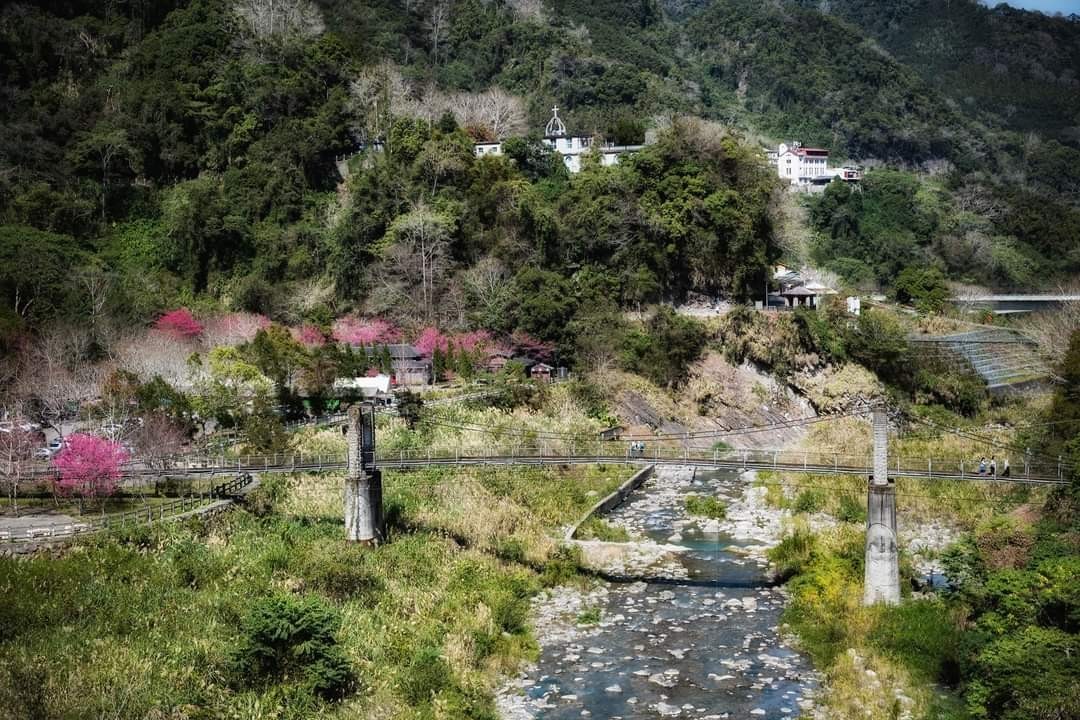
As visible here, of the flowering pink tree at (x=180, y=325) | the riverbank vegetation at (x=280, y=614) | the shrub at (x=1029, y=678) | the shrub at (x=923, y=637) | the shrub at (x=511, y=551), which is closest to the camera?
the shrub at (x=1029, y=678)

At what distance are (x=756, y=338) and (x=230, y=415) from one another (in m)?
24.2

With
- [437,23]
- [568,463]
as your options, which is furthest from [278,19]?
[568,463]

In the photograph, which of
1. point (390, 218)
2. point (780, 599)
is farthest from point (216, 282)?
point (780, 599)

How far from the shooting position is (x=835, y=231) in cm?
7250

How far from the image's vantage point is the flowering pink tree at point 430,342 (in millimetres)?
41562

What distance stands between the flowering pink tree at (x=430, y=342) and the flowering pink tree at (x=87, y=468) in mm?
17307

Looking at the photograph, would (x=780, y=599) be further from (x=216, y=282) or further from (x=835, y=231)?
(x=835, y=231)

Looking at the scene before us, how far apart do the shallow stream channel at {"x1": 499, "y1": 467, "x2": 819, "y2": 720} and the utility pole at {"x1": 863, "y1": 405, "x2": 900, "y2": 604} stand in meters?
2.23

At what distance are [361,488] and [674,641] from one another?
8804 mm

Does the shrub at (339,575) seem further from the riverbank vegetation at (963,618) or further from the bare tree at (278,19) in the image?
the bare tree at (278,19)

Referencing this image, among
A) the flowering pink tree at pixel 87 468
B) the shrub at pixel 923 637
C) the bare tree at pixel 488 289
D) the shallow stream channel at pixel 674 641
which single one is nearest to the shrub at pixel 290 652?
the shallow stream channel at pixel 674 641

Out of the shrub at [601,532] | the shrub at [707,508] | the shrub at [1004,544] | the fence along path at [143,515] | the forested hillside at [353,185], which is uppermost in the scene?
the forested hillside at [353,185]

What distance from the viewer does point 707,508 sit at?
30.9 m

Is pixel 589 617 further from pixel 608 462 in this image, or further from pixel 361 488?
pixel 361 488
